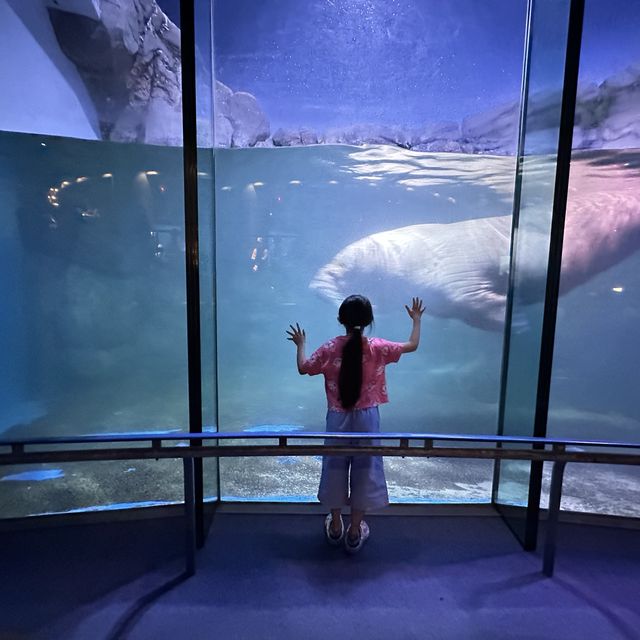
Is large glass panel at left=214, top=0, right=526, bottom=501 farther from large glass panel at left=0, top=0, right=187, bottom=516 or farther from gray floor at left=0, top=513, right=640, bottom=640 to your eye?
large glass panel at left=0, top=0, right=187, bottom=516

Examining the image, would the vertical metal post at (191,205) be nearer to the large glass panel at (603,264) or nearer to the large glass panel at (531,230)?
the large glass panel at (531,230)

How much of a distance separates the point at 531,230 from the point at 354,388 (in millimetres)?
1672

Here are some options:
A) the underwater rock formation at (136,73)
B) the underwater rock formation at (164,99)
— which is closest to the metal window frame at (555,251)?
the underwater rock formation at (164,99)

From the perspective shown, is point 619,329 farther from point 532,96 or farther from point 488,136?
point 532,96

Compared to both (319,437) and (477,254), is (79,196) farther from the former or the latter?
(477,254)

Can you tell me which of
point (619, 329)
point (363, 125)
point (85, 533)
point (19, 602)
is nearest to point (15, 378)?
point (85, 533)

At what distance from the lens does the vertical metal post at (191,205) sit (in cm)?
207

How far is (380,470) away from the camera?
7.23 feet

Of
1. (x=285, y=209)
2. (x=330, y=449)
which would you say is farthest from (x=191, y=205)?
(x=285, y=209)

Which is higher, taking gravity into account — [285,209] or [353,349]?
[285,209]

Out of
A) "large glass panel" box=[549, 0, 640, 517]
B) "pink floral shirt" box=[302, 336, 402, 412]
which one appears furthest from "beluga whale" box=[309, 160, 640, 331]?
"pink floral shirt" box=[302, 336, 402, 412]

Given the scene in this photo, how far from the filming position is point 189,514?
1947mm

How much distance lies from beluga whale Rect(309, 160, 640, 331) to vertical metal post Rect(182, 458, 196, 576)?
5.00 meters

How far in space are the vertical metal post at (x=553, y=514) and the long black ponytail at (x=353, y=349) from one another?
1032 mm
